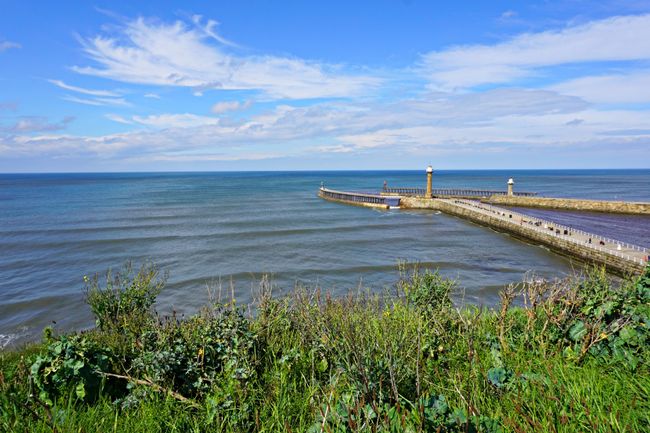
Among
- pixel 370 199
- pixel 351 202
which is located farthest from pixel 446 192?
pixel 351 202

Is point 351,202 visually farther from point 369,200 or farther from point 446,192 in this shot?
point 446,192

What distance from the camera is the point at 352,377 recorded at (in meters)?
3.84

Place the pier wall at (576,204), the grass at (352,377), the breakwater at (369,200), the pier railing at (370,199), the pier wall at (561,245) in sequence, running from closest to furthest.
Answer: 1. the grass at (352,377)
2. the pier wall at (561,245)
3. the pier wall at (576,204)
4. the breakwater at (369,200)
5. the pier railing at (370,199)

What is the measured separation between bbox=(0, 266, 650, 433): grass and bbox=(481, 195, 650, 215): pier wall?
163 ft

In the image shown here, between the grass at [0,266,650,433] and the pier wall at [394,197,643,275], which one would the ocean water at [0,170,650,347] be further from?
the grass at [0,266,650,433]

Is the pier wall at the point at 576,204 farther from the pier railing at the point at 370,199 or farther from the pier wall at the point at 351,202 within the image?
the pier wall at the point at 351,202

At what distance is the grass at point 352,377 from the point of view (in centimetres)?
333

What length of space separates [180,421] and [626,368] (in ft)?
16.5

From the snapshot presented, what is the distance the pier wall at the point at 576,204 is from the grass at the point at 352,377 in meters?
49.6

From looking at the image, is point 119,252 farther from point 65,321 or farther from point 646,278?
point 646,278

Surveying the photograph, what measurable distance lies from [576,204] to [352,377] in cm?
5545

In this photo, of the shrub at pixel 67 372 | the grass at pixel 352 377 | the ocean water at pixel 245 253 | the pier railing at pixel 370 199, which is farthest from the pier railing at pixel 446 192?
the shrub at pixel 67 372

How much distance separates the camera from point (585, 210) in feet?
155

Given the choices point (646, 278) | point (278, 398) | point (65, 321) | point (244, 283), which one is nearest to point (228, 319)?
point (278, 398)
